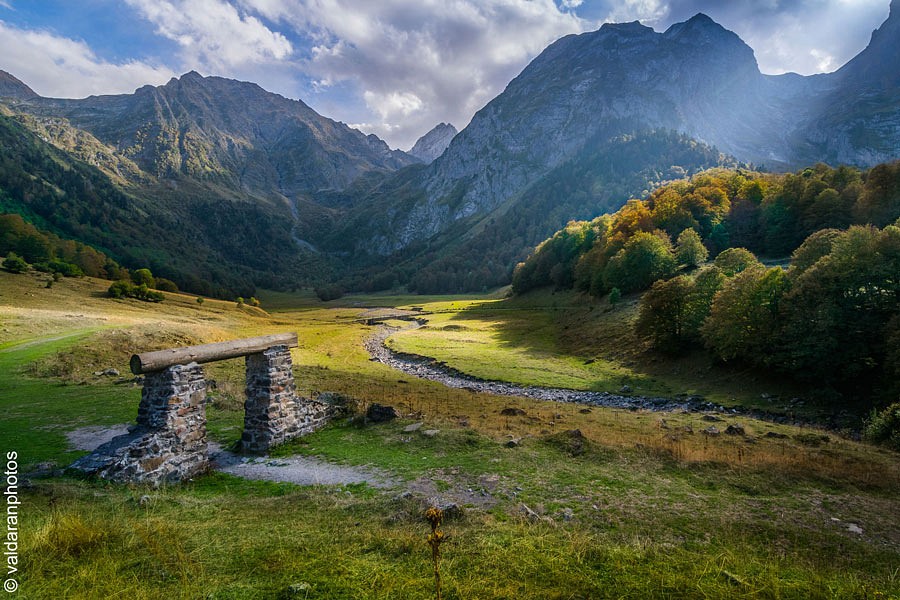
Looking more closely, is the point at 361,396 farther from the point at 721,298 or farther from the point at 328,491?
the point at 721,298

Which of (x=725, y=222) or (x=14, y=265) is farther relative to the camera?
(x=725, y=222)

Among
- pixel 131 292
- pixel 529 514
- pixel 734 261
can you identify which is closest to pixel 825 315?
pixel 734 261

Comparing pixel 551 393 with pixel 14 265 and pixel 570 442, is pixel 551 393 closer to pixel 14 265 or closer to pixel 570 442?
pixel 570 442

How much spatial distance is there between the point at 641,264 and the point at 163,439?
234ft

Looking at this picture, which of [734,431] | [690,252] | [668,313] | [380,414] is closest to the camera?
[380,414]

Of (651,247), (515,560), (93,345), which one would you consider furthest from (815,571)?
(651,247)

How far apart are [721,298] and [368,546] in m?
41.0

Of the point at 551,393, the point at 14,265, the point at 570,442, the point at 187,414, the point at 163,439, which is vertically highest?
the point at 14,265

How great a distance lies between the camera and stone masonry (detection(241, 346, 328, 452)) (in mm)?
17141

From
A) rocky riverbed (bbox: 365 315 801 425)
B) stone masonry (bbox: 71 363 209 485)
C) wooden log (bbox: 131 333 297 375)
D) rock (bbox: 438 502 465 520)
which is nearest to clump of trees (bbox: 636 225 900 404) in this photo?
rocky riverbed (bbox: 365 315 801 425)

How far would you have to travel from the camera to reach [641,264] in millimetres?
70250

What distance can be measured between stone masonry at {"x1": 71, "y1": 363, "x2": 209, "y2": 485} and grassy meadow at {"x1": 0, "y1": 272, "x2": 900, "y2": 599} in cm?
78

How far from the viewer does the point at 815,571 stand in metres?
6.72

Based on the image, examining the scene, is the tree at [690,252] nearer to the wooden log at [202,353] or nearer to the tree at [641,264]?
the tree at [641,264]
